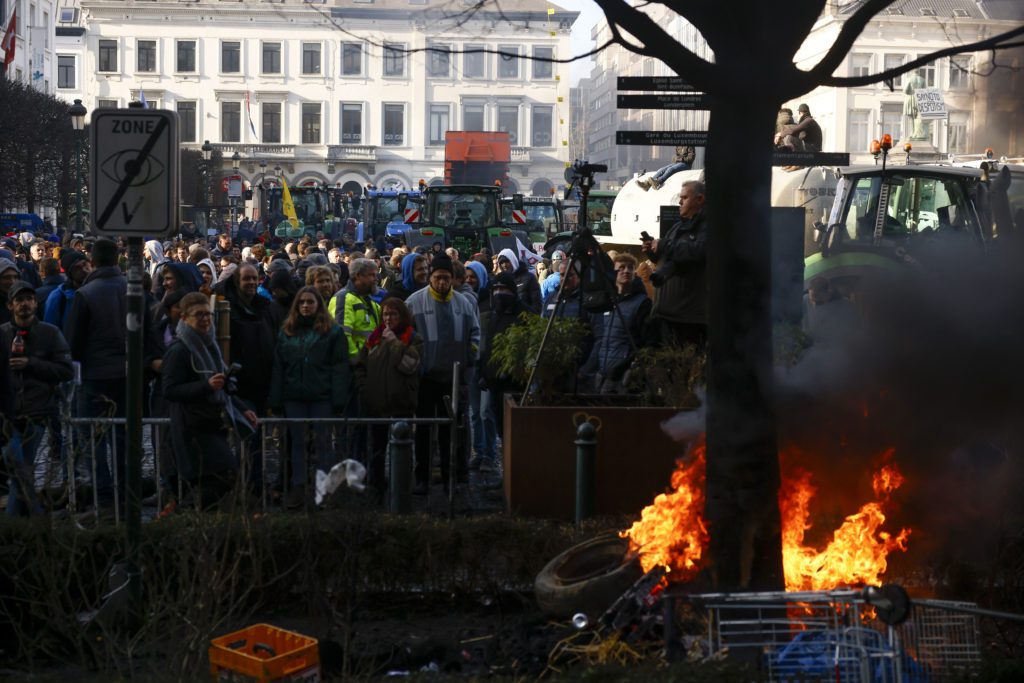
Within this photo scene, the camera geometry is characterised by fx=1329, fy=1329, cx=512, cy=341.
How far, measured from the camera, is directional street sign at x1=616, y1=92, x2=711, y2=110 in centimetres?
820

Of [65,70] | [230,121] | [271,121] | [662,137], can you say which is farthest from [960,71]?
[65,70]

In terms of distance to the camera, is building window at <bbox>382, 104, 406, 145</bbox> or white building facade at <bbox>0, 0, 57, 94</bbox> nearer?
white building facade at <bbox>0, 0, 57, 94</bbox>

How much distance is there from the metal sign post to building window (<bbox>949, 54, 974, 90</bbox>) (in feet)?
12.2

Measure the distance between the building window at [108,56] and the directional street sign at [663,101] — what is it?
78922 mm

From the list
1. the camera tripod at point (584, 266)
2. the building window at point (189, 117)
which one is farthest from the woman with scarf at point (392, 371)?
the building window at point (189, 117)

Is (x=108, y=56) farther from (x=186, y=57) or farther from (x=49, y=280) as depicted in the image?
(x=49, y=280)

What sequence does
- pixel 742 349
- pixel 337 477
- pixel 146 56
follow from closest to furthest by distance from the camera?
pixel 742 349 → pixel 337 477 → pixel 146 56

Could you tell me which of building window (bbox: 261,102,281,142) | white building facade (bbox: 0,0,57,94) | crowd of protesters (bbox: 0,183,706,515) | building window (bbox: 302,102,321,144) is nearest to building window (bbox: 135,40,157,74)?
building window (bbox: 261,102,281,142)

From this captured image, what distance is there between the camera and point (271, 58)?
8475 centimetres

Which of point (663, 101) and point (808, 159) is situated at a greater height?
point (663, 101)

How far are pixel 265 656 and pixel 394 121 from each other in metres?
83.0

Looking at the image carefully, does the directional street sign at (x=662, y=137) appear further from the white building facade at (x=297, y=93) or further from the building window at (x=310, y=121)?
the building window at (x=310, y=121)

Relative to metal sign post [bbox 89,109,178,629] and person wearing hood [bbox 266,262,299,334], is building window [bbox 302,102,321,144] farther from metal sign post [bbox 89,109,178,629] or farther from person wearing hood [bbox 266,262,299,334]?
metal sign post [bbox 89,109,178,629]

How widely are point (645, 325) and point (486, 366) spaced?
4.64 feet
